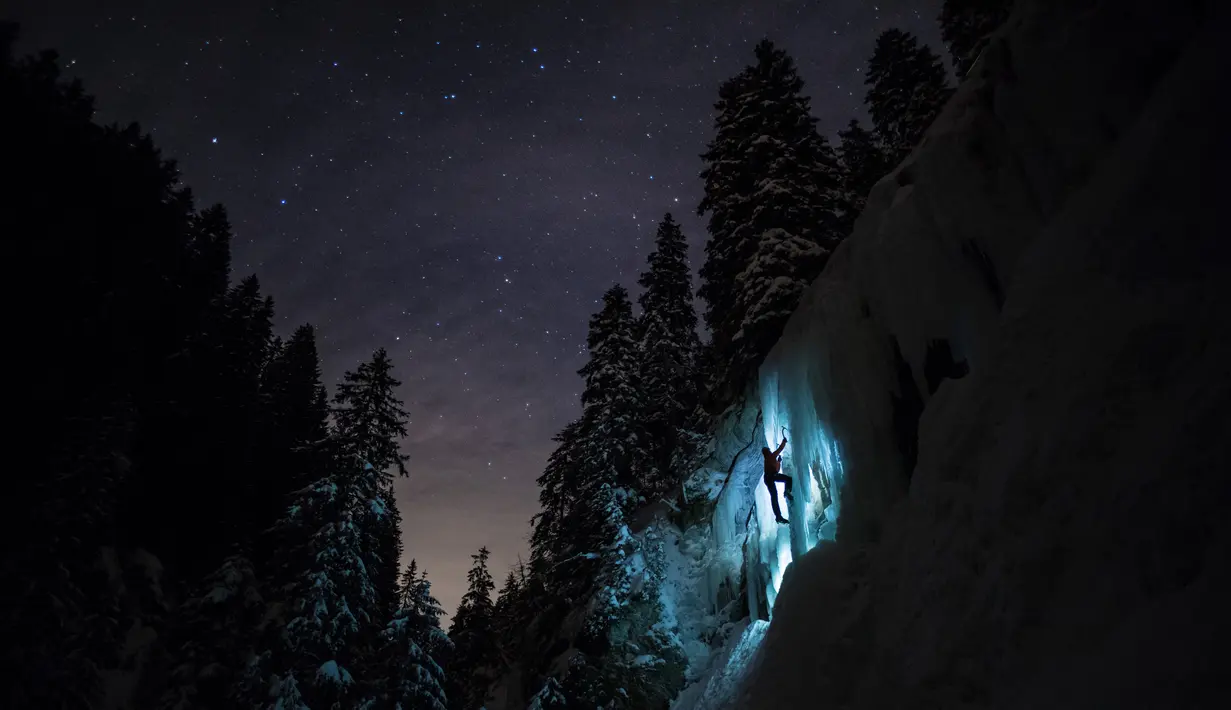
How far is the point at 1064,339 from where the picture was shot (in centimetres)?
459

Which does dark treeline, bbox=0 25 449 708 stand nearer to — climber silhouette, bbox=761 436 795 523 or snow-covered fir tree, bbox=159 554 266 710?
snow-covered fir tree, bbox=159 554 266 710

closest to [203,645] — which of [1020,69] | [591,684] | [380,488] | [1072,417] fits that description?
[380,488]

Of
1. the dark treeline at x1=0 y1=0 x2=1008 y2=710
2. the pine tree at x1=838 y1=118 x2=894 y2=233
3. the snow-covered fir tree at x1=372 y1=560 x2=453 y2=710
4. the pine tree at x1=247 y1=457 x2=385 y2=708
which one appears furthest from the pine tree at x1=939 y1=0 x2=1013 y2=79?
the snow-covered fir tree at x1=372 y1=560 x2=453 y2=710

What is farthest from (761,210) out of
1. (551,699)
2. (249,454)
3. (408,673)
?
(249,454)

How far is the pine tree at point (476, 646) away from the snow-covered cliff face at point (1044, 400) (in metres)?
24.1

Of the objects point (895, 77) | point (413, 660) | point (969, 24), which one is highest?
point (895, 77)

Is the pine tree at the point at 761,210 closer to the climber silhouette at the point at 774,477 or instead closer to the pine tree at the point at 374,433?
the climber silhouette at the point at 774,477

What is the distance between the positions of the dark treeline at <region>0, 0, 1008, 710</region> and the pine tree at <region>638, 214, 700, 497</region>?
0.74 ft

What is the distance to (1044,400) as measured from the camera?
181 inches

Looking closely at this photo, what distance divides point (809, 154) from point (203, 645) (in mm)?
24160

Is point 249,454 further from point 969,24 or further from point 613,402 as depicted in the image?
point 969,24

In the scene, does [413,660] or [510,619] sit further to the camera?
[510,619]

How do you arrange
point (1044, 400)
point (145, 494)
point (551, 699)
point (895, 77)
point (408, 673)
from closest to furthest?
point (1044, 400) < point (551, 699) < point (408, 673) < point (145, 494) < point (895, 77)

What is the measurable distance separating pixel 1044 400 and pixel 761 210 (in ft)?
41.3
